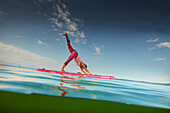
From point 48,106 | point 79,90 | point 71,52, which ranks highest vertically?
point 71,52

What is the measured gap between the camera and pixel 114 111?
2.30 m

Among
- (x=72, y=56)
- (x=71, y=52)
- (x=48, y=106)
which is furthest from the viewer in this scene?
(x=71, y=52)

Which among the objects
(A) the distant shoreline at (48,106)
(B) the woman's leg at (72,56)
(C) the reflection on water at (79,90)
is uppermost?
(B) the woman's leg at (72,56)

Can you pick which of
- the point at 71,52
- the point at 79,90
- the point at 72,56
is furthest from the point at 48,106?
the point at 71,52

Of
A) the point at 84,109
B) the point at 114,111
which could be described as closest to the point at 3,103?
the point at 84,109

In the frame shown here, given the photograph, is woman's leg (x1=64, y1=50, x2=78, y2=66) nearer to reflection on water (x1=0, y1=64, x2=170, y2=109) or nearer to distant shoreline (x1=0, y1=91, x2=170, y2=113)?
reflection on water (x1=0, y1=64, x2=170, y2=109)

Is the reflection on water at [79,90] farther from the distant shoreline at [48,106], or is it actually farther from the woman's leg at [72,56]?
the woman's leg at [72,56]

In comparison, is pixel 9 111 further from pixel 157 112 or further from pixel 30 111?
pixel 157 112

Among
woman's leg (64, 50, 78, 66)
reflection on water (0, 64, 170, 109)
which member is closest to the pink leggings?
woman's leg (64, 50, 78, 66)

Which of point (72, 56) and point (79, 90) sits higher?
point (72, 56)

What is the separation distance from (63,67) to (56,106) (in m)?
10.7

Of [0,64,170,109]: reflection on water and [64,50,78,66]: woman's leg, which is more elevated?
[64,50,78,66]: woman's leg

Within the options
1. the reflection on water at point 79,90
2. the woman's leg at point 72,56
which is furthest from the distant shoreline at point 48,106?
the woman's leg at point 72,56

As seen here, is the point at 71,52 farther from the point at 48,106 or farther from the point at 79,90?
the point at 48,106
